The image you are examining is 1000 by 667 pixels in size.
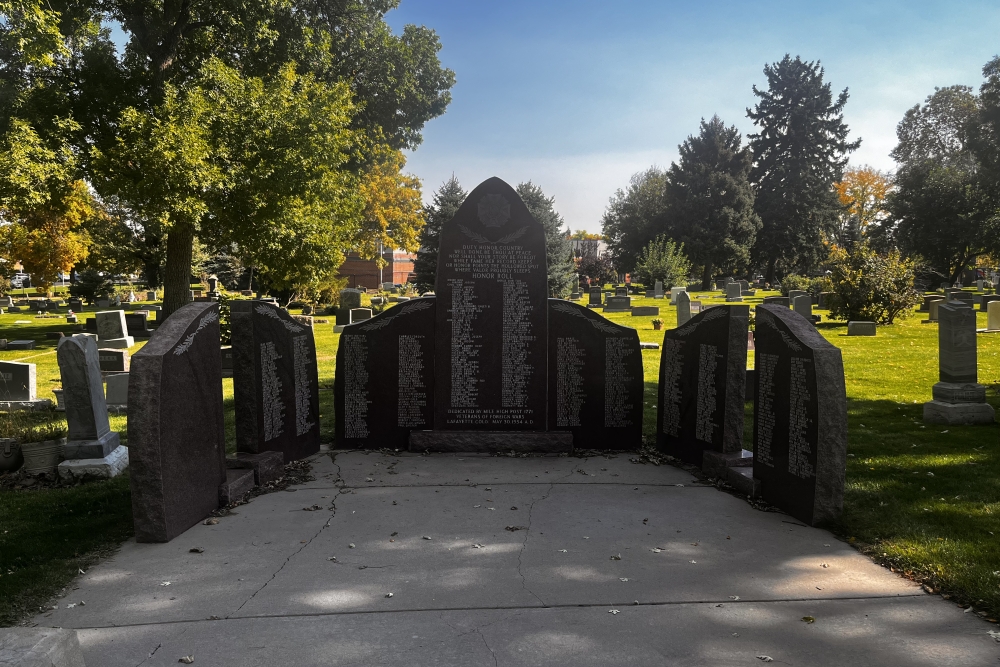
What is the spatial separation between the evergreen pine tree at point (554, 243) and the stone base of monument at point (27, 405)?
88.5 feet

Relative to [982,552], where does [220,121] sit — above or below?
above

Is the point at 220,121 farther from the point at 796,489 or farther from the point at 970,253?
the point at 970,253

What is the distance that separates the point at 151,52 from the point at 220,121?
16.3 ft

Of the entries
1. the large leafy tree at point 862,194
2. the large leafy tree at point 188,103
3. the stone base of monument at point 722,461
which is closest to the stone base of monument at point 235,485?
the stone base of monument at point 722,461

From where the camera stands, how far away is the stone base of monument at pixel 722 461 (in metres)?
7.01

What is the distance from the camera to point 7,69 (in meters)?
20.7

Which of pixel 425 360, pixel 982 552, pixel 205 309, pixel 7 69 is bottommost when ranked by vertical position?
pixel 982 552

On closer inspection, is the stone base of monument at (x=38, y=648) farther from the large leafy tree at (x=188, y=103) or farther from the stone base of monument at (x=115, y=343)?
the stone base of monument at (x=115, y=343)

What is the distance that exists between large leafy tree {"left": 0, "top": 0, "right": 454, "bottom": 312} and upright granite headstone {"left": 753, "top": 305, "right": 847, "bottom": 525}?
16080 millimetres

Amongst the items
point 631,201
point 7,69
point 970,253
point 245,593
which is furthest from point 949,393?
point 631,201

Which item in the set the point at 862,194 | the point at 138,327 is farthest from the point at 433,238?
the point at 862,194

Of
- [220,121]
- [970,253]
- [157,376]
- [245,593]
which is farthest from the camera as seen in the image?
[970,253]

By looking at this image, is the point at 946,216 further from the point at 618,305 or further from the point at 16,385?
the point at 16,385

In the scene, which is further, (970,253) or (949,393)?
(970,253)
